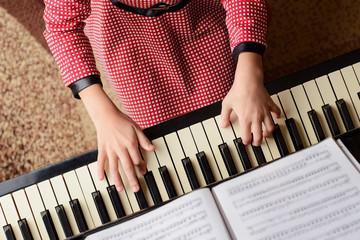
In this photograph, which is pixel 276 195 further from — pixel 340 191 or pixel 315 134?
pixel 315 134

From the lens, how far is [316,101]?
818 mm

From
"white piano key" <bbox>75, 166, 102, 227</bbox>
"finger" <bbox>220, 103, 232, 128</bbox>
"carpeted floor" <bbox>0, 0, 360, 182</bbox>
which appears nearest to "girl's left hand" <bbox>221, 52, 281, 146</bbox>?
"finger" <bbox>220, 103, 232, 128</bbox>

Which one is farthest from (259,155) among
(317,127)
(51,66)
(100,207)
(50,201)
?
(51,66)

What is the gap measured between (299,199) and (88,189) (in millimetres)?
428

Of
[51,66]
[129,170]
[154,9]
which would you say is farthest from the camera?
[51,66]

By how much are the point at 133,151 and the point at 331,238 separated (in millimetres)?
404

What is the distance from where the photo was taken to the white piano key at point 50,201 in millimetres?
802

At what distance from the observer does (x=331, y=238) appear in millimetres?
606

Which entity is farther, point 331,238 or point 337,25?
point 337,25

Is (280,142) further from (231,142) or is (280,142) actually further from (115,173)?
(115,173)

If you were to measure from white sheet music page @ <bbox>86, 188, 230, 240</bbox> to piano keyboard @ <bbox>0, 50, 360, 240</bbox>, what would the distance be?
9 centimetres

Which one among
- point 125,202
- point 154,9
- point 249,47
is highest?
point 154,9

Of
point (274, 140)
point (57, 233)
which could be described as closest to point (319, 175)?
point (274, 140)

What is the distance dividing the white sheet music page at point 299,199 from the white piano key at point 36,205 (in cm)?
38
